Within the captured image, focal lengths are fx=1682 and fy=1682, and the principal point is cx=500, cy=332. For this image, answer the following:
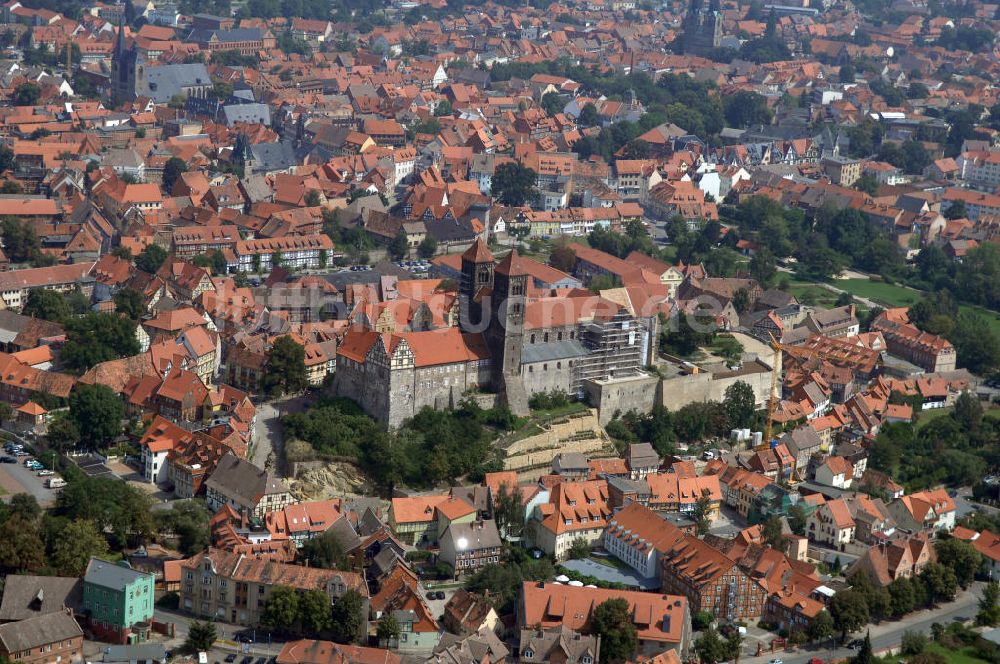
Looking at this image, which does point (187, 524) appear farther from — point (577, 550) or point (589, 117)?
point (589, 117)

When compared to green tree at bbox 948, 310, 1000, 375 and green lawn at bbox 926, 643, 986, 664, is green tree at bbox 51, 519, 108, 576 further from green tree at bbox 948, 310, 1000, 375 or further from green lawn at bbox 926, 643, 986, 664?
green tree at bbox 948, 310, 1000, 375

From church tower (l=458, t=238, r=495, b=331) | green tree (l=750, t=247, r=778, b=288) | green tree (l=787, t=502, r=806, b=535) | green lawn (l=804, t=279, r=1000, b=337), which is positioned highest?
church tower (l=458, t=238, r=495, b=331)

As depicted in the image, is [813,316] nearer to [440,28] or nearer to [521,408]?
[521,408]

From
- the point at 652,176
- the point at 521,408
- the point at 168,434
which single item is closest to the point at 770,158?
the point at 652,176

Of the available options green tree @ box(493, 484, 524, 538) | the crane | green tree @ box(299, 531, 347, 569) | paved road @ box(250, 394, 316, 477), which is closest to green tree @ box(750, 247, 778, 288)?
the crane

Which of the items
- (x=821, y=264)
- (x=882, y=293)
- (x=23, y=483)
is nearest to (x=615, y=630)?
(x=23, y=483)

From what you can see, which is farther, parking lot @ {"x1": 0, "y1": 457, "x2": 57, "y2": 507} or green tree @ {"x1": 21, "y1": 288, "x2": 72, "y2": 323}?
green tree @ {"x1": 21, "y1": 288, "x2": 72, "y2": 323}

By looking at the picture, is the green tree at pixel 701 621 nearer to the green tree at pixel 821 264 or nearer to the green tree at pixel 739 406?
the green tree at pixel 739 406

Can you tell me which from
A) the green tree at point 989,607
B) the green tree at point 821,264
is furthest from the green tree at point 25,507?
the green tree at point 821,264
